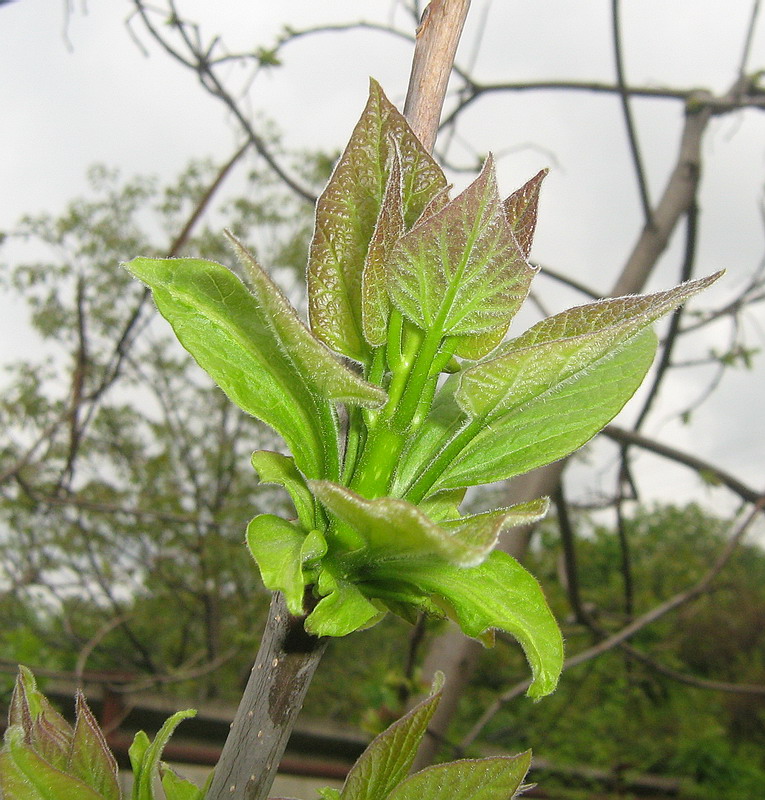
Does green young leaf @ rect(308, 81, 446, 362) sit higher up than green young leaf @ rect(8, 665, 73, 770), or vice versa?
green young leaf @ rect(308, 81, 446, 362)

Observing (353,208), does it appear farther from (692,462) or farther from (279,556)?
(692,462)

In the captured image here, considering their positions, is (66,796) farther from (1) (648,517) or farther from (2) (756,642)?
(1) (648,517)

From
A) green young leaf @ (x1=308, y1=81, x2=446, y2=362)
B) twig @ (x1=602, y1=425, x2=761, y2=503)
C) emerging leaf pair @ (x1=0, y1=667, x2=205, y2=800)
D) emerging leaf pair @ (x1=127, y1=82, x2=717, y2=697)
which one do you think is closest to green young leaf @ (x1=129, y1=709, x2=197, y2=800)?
emerging leaf pair @ (x1=0, y1=667, x2=205, y2=800)

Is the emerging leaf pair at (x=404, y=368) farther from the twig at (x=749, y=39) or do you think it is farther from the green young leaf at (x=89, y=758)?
the twig at (x=749, y=39)

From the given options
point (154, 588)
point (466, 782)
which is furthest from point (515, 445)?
point (154, 588)

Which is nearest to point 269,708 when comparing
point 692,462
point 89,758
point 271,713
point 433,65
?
point 271,713

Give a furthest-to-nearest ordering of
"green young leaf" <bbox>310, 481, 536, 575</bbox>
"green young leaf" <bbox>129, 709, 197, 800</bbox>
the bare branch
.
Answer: the bare branch < "green young leaf" <bbox>129, 709, 197, 800</bbox> < "green young leaf" <bbox>310, 481, 536, 575</bbox>

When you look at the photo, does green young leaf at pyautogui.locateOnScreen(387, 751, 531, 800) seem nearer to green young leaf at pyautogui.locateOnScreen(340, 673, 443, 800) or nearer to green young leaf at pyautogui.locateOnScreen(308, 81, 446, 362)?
green young leaf at pyautogui.locateOnScreen(340, 673, 443, 800)
